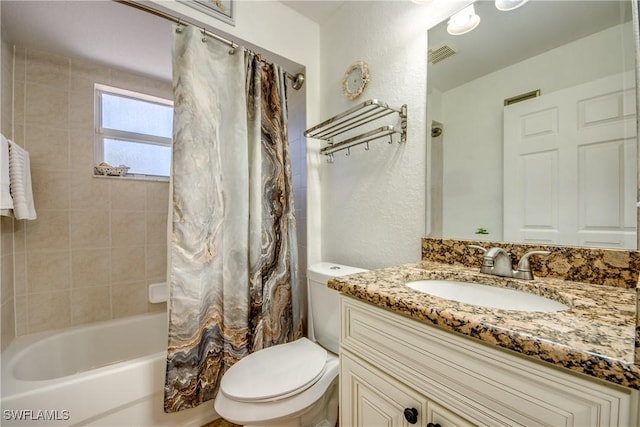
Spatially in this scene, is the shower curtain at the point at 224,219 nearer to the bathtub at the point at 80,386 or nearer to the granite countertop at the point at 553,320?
the bathtub at the point at 80,386

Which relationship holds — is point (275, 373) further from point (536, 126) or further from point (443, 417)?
point (536, 126)

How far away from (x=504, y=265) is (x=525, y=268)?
52mm

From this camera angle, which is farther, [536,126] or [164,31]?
[164,31]

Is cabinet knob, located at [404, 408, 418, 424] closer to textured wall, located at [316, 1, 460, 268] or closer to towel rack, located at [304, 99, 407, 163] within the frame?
textured wall, located at [316, 1, 460, 268]

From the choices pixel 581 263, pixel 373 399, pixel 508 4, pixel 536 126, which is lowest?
→ pixel 373 399

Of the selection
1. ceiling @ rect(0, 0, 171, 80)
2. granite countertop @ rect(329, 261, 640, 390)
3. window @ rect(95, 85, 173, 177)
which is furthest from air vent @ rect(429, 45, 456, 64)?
window @ rect(95, 85, 173, 177)

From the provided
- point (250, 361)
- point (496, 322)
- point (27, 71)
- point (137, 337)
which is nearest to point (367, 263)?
point (250, 361)

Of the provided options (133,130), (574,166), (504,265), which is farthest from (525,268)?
(133,130)

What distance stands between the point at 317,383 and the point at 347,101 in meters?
1.44

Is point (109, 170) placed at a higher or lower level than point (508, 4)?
lower

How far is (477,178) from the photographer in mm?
980

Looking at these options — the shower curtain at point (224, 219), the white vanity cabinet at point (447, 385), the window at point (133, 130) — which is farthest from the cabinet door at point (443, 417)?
the window at point (133, 130)

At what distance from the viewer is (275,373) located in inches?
39.3

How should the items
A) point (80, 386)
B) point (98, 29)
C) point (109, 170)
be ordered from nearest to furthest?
point (80, 386), point (98, 29), point (109, 170)
